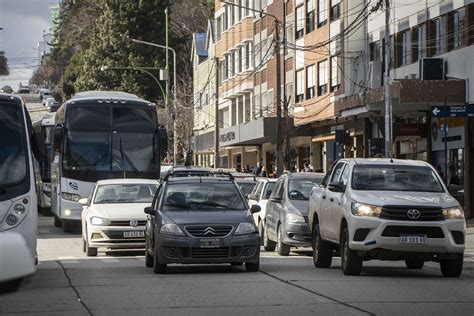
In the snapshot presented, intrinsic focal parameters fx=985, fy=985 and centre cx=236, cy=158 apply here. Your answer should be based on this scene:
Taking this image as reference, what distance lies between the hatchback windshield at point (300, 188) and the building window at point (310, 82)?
25.1 metres

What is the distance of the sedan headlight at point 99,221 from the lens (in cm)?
2081

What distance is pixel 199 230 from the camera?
15719mm

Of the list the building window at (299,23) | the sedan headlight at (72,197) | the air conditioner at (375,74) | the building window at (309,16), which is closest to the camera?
the sedan headlight at (72,197)

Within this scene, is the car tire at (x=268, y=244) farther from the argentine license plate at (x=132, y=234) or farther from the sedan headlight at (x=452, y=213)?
the sedan headlight at (x=452, y=213)

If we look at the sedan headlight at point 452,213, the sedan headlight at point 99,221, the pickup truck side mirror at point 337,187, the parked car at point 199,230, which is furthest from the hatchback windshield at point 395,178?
the sedan headlight at point 99,221

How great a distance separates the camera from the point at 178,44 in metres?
89.2

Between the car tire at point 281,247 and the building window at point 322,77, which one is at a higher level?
the building window at point 322,77

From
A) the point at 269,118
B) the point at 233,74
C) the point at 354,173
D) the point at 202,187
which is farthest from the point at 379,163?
the point at 233,74

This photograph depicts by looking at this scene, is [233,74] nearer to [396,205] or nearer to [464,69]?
[464,69]

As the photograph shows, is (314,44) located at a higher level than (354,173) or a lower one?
higher

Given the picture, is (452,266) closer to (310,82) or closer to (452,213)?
(452,213)

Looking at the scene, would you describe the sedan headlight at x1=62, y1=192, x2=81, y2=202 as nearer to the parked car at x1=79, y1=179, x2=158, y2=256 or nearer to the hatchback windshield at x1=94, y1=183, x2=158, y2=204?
the hatchback windshield at x1=94, y1=183, x2=158, y2=204

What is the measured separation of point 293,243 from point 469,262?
380 cm

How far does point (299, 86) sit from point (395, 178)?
33987mm
